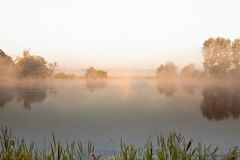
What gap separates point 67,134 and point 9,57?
399 ft

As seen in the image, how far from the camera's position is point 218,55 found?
124 metres

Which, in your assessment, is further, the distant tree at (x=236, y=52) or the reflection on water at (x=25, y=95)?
the distant tree at (x=236, y=52)

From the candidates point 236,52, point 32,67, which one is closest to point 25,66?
point 32,67

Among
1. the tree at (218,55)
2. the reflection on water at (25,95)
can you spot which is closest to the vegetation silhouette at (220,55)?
the tree at (218,55)

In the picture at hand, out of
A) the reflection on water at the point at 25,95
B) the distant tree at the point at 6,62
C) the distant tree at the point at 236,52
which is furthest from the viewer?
A: the distant tree at the point at 6,62

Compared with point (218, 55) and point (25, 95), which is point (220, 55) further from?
point (25, 95)

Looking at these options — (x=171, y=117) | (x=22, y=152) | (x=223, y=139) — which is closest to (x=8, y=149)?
(x=22, y=152)

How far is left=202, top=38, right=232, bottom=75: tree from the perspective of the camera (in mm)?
123625

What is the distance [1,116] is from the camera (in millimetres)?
52594

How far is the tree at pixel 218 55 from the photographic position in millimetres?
123625

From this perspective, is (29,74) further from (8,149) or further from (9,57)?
(8,149)

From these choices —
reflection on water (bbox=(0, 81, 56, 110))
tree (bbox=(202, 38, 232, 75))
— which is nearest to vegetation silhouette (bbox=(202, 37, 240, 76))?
tree (bbox=(202, 38, 232, 75))

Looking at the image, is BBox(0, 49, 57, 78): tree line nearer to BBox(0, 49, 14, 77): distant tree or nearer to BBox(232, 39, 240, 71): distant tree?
BBox(0, 49, 14, 77): distant tree

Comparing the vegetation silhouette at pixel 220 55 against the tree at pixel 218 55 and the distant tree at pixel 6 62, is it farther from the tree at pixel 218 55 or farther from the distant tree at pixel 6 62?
the distant tree at pixel 6 62
